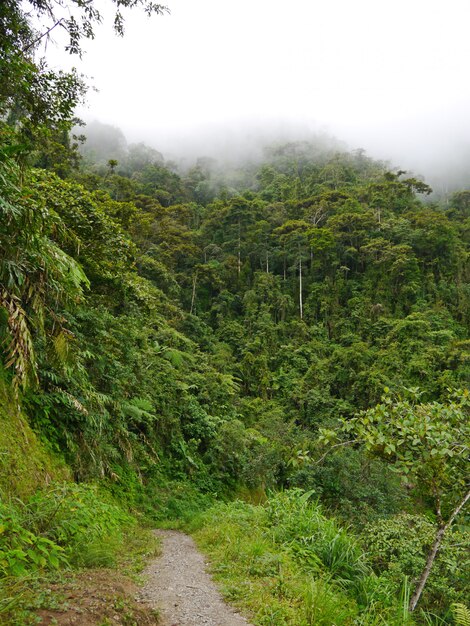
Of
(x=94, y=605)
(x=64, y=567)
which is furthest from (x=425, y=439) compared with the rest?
(x=64, y=567)

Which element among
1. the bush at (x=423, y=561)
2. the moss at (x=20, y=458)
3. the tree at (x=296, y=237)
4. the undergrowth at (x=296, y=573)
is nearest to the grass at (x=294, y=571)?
Answer: the undergrowth at (x=296, y=573)

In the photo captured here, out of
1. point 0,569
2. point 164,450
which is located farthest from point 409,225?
point 0,569

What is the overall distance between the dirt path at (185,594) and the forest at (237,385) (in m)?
0.20

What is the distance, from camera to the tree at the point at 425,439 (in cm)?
351

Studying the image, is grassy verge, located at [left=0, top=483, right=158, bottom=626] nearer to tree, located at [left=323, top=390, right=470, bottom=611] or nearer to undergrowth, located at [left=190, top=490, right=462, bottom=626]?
undergrowth, located at [left=190, top=490, right=462, bottom=626]

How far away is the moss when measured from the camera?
4113mm

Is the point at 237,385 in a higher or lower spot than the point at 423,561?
higher

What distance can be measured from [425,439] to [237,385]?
1661cm

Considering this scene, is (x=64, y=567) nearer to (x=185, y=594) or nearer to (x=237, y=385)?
(x=185, y=594)

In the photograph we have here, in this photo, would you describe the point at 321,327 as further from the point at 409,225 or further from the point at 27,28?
the point at 27,28

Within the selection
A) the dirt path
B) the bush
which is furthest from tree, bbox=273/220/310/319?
the dirt path

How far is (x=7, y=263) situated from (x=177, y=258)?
96.0ft

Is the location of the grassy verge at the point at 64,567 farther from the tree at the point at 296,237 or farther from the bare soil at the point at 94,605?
the tree at the point at 296,237

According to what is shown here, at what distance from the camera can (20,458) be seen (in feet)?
14.9
